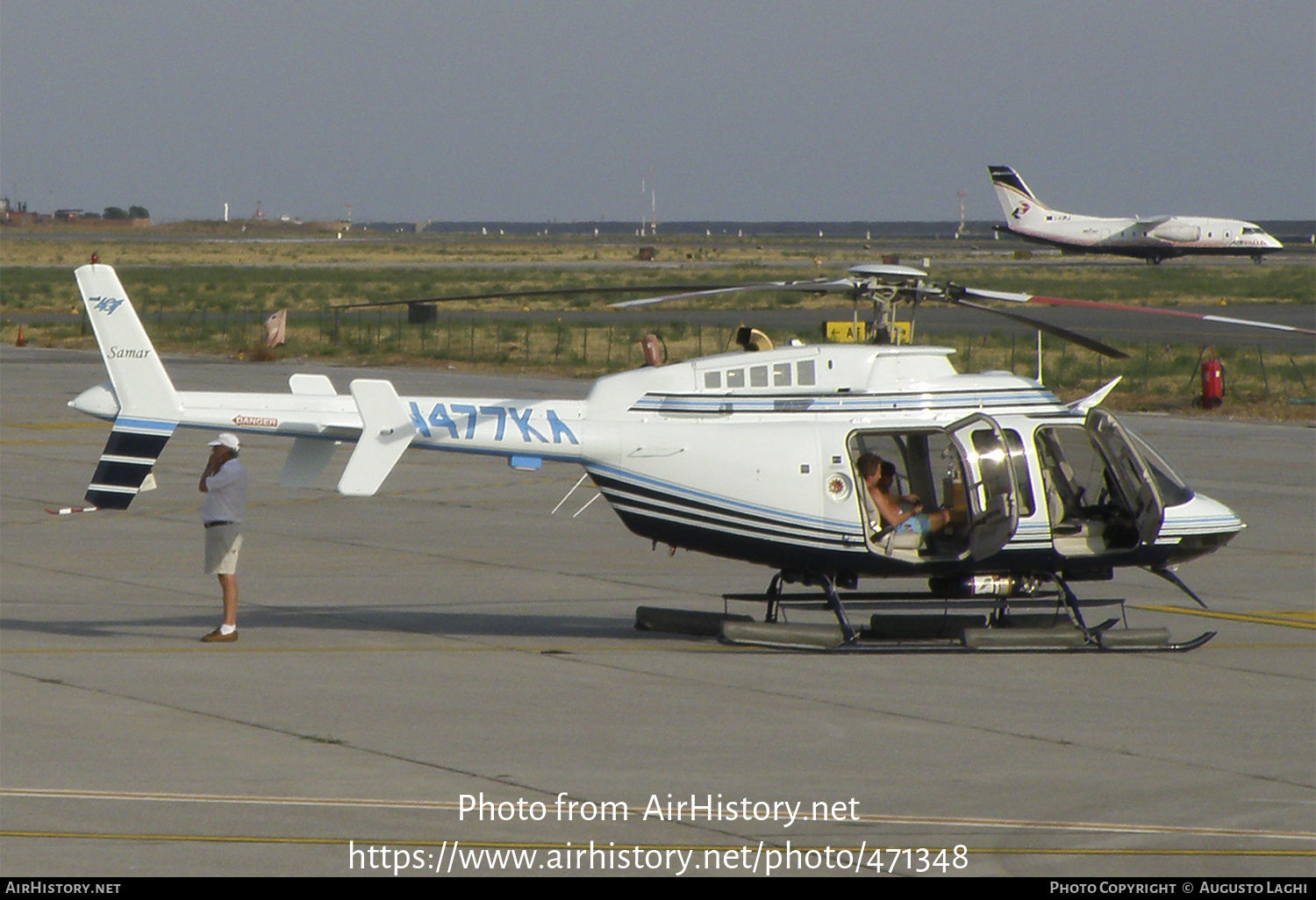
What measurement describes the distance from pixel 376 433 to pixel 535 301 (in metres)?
66.9

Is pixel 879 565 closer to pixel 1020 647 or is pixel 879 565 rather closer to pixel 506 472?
pixel 1020 647

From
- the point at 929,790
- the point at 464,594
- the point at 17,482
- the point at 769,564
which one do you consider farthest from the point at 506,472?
the point at 929,790

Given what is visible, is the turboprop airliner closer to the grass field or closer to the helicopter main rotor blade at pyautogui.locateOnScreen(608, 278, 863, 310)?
the grass field

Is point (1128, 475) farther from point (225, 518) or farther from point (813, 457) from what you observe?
point (225, 518)

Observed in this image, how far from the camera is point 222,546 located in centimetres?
1390

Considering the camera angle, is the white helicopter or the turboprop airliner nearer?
the white helicopter

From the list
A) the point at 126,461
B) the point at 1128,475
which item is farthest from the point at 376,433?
the point at 1128,475

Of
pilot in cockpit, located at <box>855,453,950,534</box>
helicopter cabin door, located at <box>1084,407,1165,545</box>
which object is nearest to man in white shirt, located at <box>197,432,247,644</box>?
pilot in cockpit, located at <box>855,453,950,534</box>

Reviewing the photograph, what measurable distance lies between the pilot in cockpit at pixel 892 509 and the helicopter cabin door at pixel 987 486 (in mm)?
343

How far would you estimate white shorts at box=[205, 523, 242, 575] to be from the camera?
45.6 ft

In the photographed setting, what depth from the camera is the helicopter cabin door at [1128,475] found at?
45.7ft

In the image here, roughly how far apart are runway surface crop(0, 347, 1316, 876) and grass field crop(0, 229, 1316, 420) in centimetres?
1128

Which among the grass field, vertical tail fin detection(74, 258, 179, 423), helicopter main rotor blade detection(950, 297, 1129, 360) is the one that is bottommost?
the grass field

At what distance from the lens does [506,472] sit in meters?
26.0
